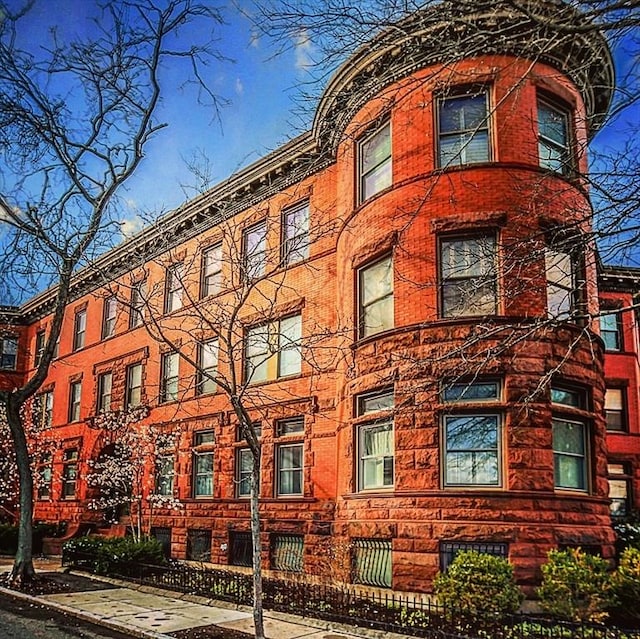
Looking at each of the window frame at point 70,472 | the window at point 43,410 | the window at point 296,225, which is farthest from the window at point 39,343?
the window at point 296,225

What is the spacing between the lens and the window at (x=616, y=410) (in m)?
28.8

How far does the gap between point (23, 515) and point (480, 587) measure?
1197cm

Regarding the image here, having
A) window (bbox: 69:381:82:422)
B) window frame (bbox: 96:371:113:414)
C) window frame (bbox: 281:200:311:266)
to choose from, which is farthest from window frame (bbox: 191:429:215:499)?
window (bbox: 69:381:82:422)

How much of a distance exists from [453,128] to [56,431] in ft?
77.3

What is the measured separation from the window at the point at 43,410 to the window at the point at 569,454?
25589mm

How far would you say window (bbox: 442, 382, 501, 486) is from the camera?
14.0 meters

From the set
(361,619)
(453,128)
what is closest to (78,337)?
(453,128)

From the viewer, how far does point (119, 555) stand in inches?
699

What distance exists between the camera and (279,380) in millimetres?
19938

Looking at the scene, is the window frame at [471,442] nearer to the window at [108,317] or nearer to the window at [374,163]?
the window at [374,163]

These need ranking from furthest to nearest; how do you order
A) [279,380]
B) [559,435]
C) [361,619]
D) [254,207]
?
1. [254,207]
2. [279,380]
3. [559,435]
4. [361,619]

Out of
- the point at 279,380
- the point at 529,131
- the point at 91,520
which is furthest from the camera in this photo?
the point at 91,520

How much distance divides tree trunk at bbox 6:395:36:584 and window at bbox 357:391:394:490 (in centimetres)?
833

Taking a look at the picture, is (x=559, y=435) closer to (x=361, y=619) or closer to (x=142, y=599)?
(x=361, y=619)
